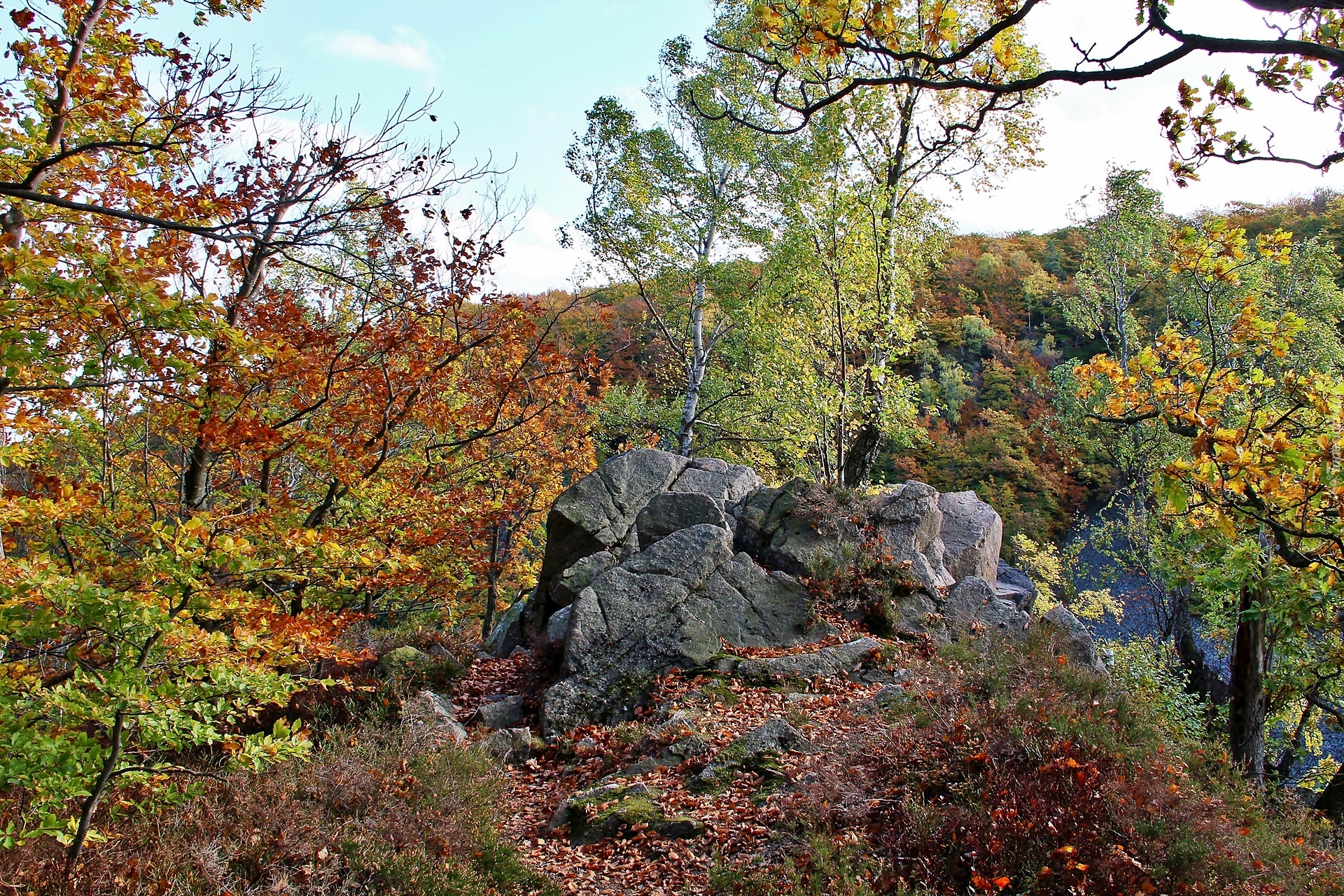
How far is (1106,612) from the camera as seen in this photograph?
25.4 metres

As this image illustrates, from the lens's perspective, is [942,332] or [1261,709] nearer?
[1261,709]

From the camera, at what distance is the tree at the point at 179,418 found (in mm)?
3744

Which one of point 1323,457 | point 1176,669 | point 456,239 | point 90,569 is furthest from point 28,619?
point 1176,669

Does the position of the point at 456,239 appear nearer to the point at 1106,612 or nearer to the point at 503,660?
the point at 503,660

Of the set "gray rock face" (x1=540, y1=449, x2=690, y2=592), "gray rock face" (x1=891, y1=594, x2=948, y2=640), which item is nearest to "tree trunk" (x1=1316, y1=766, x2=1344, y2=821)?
"gray rock face" (x1=891, y1=594, x2=948, y2=640)

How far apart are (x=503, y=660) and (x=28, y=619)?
271 inches

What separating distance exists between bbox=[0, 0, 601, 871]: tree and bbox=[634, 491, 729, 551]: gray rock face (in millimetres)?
3517

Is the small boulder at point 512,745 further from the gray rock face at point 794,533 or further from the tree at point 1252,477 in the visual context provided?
the tree at point 1252,477

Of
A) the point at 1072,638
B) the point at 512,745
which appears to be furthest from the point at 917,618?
the point at 512,745

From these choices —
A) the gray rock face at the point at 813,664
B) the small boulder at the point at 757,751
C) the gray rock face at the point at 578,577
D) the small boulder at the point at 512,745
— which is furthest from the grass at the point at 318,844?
the gray rock face at the point at 578,577

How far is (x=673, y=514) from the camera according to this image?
11758mm

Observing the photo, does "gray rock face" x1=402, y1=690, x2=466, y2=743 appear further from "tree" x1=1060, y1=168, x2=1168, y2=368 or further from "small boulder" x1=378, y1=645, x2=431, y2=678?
"tree" x1=1060, y1=168, x2=1168, y2=368

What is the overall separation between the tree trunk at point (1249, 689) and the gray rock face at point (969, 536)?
3.34 metres

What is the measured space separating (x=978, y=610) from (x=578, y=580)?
5.78 meters
